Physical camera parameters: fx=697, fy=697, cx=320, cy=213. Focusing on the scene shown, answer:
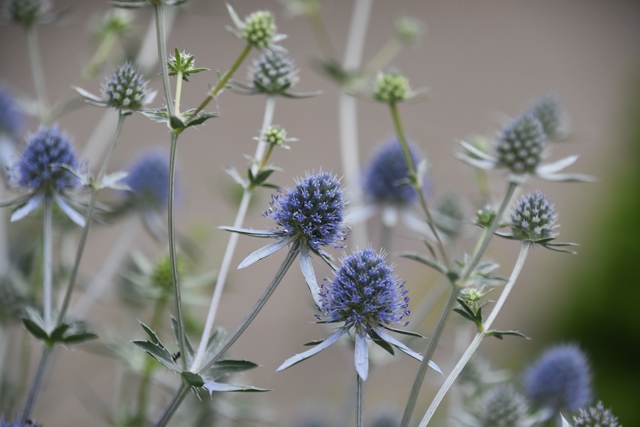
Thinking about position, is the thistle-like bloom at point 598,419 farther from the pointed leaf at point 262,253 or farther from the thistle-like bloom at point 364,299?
the pointed leaf at point 262,253

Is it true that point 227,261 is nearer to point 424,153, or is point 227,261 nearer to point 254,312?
point 254,312

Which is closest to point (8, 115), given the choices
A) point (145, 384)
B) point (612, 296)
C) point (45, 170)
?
point (45, 170)

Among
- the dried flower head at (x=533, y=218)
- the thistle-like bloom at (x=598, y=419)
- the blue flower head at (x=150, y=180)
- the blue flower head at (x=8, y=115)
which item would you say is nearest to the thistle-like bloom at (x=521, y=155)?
the dried flower head at (x=533, y=218)

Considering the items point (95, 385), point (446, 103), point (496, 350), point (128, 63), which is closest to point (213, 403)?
point (128, 63)

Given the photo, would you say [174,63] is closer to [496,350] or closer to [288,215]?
[288,215]

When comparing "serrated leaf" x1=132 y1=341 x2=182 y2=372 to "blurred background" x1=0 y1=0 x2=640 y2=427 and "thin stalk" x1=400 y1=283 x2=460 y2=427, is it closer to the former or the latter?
"thin stalk" x1=400 y1=283 x2=460 y2=427

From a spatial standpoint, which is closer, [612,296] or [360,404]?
[360,404]
